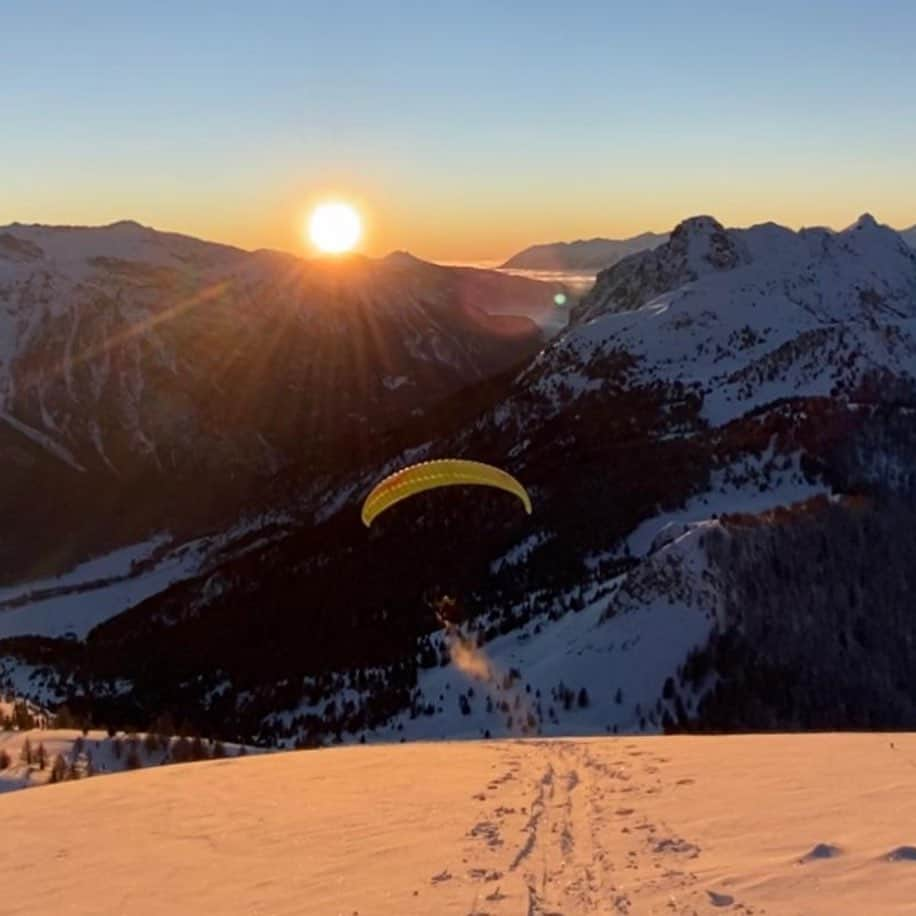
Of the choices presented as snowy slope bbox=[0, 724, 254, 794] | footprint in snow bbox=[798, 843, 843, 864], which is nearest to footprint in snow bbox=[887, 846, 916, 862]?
footprint in snow bbox=[798, 843, 843, 864]

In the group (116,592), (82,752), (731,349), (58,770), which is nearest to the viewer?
(58,770)

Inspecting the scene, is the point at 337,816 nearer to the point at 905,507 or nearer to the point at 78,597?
the point at 905,507

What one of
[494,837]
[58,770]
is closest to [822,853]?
[494,837]

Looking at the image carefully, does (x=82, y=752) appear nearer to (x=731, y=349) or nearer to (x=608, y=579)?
(x=608, y=579)

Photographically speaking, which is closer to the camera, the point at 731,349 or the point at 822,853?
the point at 822,853

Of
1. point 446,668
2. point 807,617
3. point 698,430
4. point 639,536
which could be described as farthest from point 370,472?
point 807,617

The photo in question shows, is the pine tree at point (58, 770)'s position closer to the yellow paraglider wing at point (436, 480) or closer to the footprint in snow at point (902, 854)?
the yellow paraglider wing at point (436, 480)
